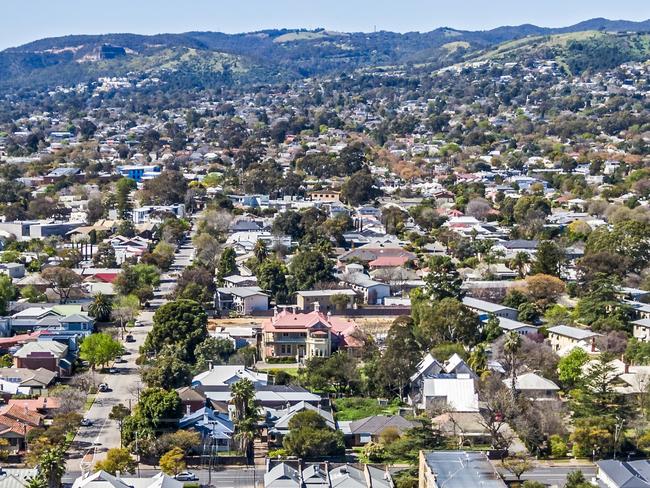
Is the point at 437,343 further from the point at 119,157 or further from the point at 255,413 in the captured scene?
the point at 119,157

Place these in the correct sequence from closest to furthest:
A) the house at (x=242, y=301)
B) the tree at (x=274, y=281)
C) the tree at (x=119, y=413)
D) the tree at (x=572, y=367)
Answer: the tree at (x=119, y=413) → the tree at (x=572, y=367) → the house at (x=242, y=301) → the tree at (x=274, y=281)

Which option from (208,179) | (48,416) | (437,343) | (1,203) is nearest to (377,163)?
(208,179)

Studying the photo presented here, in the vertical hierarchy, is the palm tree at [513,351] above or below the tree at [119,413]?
above

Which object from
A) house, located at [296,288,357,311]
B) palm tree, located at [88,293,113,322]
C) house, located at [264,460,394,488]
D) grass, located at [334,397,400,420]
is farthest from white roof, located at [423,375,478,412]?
palm tree, located at [88,293,113,322]

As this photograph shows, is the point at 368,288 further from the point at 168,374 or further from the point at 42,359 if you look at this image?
the point at 168,374

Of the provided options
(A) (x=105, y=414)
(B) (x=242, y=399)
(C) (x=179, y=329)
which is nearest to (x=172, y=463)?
(B) (x=242, y=399)

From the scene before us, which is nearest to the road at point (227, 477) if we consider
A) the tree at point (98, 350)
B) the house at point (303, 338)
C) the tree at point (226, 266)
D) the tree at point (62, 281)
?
the tree at point (98, 350)

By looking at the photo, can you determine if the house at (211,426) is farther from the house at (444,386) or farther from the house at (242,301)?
the house at (242,301)
